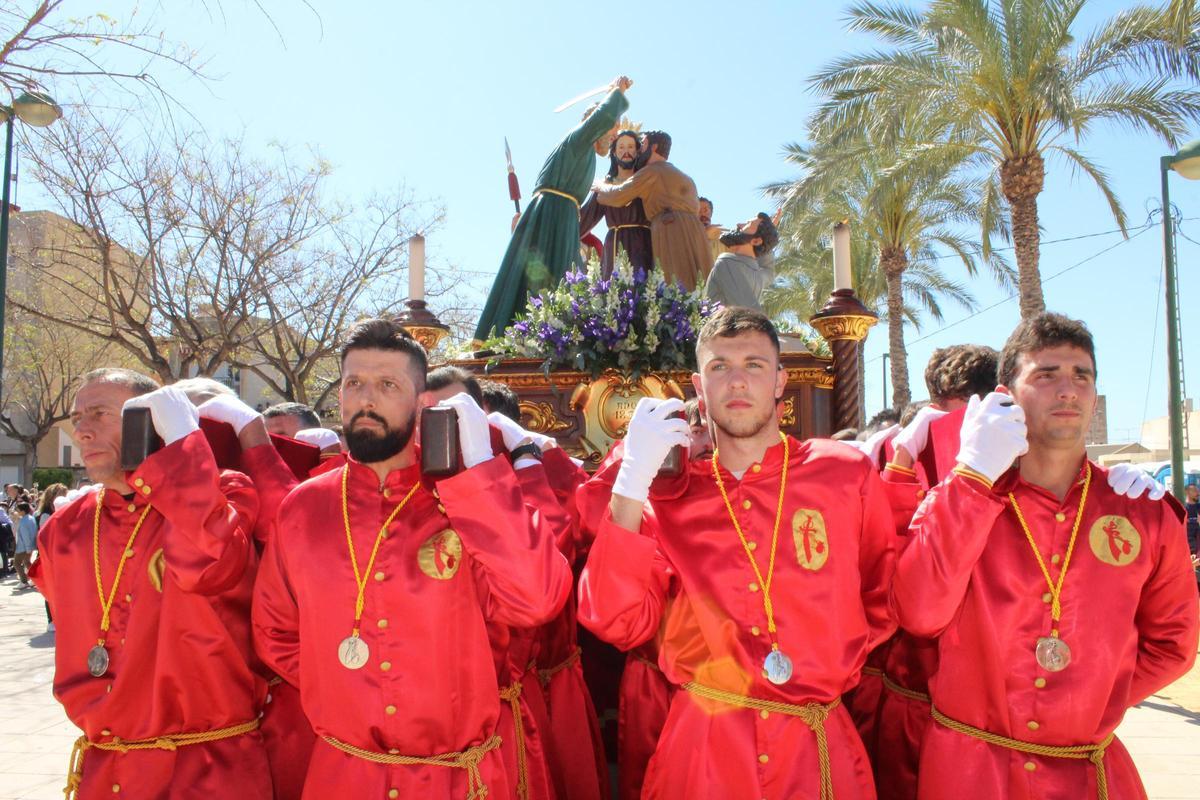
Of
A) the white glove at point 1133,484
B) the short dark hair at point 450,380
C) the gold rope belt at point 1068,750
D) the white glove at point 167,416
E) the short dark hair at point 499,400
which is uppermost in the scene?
the short dark hair at point 450,380

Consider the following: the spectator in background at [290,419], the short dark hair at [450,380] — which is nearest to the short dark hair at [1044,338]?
the short dark hair at [450,380]

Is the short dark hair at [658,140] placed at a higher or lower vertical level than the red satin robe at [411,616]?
higher

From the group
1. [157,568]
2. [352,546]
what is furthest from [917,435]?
[157,568]

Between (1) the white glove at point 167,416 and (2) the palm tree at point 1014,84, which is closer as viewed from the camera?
(1) the white glove at point 167,416

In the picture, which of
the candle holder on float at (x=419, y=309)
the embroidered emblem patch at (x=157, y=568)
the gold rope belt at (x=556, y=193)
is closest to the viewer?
the embroidered emblem patch at (x=157, y=568)

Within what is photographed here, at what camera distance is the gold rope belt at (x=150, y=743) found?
288cm

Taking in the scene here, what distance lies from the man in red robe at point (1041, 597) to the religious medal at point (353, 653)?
163 cm

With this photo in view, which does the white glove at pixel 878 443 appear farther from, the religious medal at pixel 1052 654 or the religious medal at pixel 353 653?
the religious medal at pixel 353 653

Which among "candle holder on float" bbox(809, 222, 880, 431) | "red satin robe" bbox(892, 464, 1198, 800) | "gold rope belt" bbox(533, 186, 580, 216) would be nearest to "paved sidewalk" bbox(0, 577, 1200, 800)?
"candle holder on float" bbox(809, 222, 880, 431)

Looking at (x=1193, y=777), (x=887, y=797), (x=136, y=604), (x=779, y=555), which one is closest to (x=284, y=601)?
(x=136, y=604)

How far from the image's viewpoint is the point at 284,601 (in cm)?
286

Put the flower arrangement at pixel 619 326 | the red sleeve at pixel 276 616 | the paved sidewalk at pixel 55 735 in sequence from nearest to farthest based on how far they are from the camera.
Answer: the red sleeve at pixel 276 616 → the paved sidewalk at pixel 55 735 → the flower arrangement at pixel 619 326

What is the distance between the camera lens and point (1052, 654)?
8.44ft

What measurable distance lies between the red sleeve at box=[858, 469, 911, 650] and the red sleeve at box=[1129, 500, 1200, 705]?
2.42 feet
